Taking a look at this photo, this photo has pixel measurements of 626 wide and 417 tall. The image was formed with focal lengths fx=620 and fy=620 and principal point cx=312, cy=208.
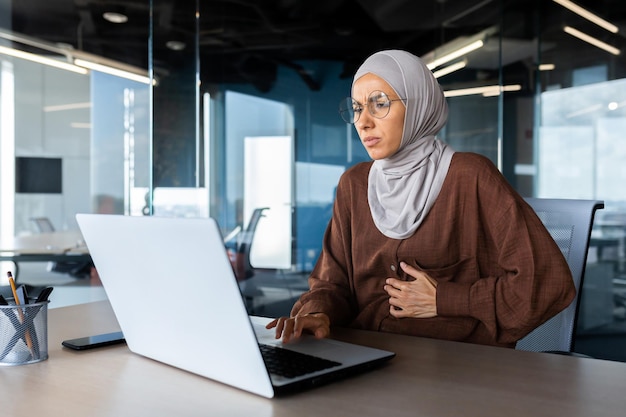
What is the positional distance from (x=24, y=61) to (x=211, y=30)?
1339mm

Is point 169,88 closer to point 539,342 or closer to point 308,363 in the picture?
point 539,342

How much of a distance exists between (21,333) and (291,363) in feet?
1.45

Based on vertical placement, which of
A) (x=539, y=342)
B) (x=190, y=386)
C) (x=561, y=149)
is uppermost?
(x=561, y=149)

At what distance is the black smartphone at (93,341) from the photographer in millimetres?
1078

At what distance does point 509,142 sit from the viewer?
411 centimetres

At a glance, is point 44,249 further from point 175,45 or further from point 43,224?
point 175,45

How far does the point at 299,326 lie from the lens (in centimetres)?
110

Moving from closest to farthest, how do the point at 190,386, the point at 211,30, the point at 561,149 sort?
1. the point at 190,386
2. the point at 561,149
3. the point at 211,30

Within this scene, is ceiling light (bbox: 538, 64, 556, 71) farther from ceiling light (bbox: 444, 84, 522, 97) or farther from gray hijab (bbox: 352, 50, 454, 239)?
gray hijab (bbox: 352, 50, 454, 239)

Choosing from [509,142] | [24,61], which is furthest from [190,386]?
[24,61]

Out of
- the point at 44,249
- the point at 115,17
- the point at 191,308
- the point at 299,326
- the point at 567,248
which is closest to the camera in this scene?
the point at 191,308

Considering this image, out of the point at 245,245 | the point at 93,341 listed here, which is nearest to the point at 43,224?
the point at 245,245

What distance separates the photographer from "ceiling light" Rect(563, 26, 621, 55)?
3.86 metres

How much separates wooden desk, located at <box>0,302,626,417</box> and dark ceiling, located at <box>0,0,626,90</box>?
139 inches
